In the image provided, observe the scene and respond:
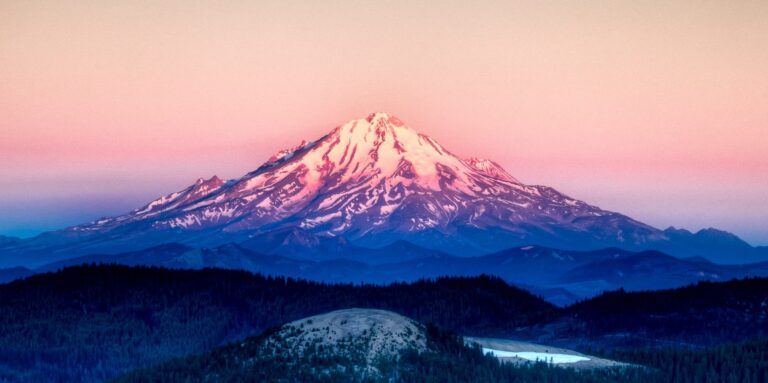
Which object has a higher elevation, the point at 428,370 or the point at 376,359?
the point at 376,359

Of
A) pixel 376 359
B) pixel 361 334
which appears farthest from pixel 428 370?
pixel 361 334

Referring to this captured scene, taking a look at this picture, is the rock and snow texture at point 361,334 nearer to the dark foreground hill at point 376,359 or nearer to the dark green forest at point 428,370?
the dark foreground hill at point 376,359

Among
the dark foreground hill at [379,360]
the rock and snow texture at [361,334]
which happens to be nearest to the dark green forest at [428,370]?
the dark foreground hill at [379,360]

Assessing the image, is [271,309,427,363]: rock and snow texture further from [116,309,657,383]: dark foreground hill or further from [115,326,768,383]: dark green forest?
[115,326,768,383]: dark green forest

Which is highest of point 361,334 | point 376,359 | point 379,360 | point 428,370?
point 361,334

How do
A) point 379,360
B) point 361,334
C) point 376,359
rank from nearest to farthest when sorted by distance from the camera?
point 379,360
point 376,359
point 361,334

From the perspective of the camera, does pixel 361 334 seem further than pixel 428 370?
Yes

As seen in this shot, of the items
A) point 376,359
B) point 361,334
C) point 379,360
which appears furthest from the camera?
point 361,334

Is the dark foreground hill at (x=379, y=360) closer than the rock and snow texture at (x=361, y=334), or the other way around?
the dark foreground hill at (x=379, y=360)

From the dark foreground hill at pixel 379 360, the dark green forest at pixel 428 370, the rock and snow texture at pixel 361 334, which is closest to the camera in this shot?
the dark green forest at pixel 428 370

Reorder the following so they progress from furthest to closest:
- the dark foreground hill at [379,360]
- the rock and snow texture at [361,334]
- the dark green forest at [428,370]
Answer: the rock and snow texture at [361,334]
the dark foreground hill at [379,360]
the dark green forest at [428,370]

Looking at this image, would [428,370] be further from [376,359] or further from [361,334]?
[361,334]

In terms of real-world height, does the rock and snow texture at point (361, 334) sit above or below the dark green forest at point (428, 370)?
above

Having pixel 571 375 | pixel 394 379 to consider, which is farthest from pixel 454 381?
pixel 571 375
